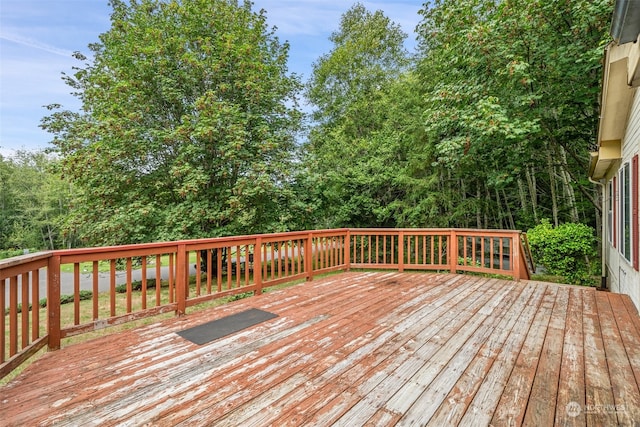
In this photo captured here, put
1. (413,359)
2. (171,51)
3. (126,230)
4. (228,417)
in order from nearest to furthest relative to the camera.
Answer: (228,417) < (413,359) < (126,230) < (171,51)

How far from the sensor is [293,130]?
9133 millimetres

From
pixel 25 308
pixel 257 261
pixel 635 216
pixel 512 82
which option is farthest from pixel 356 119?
pixel 25 308

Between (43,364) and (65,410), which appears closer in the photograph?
(65,410)

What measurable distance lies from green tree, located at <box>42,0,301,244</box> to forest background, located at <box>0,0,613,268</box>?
4 centimetres

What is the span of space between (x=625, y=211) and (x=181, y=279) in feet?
19.2

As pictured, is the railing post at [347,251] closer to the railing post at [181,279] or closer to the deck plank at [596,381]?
the railing post at [181,279]

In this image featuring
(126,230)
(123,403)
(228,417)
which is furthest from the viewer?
(126,230)

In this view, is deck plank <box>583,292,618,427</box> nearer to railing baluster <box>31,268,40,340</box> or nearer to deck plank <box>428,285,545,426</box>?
deck plank <box>428,285,545,426</box>

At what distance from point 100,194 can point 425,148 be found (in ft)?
28.0

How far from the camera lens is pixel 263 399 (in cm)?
175

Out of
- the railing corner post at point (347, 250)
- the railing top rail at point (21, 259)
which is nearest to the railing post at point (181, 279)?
the railing top rail at point (21, 259)

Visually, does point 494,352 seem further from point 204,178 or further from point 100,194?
point 100,194

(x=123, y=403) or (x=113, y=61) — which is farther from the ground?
(x=113, y=61)

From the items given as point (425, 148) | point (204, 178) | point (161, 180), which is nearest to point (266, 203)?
point (204, 178)
